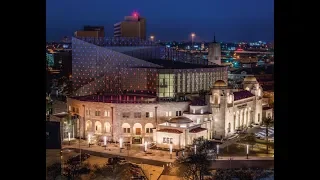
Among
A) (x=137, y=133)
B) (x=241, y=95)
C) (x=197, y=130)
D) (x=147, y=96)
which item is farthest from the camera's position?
(x=241, y=95)

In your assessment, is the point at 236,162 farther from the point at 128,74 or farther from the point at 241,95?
the point at 128,74

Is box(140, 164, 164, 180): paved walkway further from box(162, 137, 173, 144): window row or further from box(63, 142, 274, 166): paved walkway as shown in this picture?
box(162, 137, 173, 144): window row

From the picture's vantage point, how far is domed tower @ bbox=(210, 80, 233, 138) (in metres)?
21.8

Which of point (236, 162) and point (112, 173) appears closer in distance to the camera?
point (112, 173)

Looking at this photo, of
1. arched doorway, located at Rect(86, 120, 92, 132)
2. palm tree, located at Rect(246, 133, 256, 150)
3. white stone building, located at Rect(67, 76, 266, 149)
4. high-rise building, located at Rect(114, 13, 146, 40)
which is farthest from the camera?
high-rise building, located at Rect(114, 13, 146, 40)

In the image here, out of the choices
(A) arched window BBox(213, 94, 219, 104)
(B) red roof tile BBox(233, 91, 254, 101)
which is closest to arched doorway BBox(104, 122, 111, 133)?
(A) arched window BBox(213, 94, 219, 104)

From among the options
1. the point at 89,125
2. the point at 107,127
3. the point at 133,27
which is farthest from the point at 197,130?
the point at 133,27

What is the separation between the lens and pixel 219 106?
21859 mm

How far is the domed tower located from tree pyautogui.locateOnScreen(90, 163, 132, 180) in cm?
716

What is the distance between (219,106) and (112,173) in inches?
326

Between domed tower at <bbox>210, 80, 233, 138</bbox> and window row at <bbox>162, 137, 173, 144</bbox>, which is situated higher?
domed tower at <bbox>210, 80, 233, 138</bbox>
